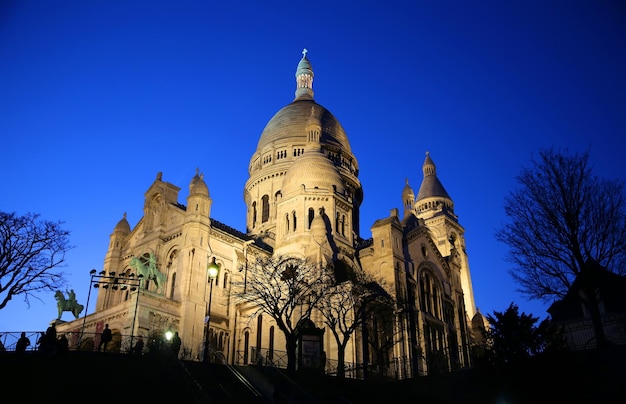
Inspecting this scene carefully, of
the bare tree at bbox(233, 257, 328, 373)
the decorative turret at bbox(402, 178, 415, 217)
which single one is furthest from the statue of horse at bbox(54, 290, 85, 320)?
the decorative turret at bbox(402, 178, 415, 217)

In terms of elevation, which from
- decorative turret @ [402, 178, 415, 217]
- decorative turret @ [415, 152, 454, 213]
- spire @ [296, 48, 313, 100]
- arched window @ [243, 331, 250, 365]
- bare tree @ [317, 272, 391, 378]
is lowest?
arched window @ [243, 331, 250, 365]

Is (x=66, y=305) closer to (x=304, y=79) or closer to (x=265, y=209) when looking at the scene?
(x=265, y=209)

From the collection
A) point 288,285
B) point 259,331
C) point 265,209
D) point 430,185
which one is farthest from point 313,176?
point 430,185

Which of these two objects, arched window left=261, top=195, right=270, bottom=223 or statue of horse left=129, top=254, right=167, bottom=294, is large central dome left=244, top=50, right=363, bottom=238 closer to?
arched window left=261, top=195, right=270, bottom=223

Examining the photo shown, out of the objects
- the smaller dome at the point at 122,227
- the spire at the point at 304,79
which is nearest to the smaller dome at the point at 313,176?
the smaller dome at the point at 122,227

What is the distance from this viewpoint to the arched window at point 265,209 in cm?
6556

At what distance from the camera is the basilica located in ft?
133

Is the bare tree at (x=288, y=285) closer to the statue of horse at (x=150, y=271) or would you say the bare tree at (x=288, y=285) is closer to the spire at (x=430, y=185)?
the statue of horse at (x=150, y=271)

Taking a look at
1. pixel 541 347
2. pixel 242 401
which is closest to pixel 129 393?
pixel 242 401

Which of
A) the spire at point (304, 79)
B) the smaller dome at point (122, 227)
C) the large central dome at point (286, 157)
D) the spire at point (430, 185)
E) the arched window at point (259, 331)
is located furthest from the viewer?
the spire at point (304, 79)

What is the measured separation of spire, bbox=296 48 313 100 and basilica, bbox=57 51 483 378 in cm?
2642

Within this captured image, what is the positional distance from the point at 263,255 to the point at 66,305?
17.9 metres

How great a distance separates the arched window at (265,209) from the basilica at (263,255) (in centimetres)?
85

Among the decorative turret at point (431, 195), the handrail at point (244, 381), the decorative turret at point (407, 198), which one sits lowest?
the handrail at point (244, 381)
